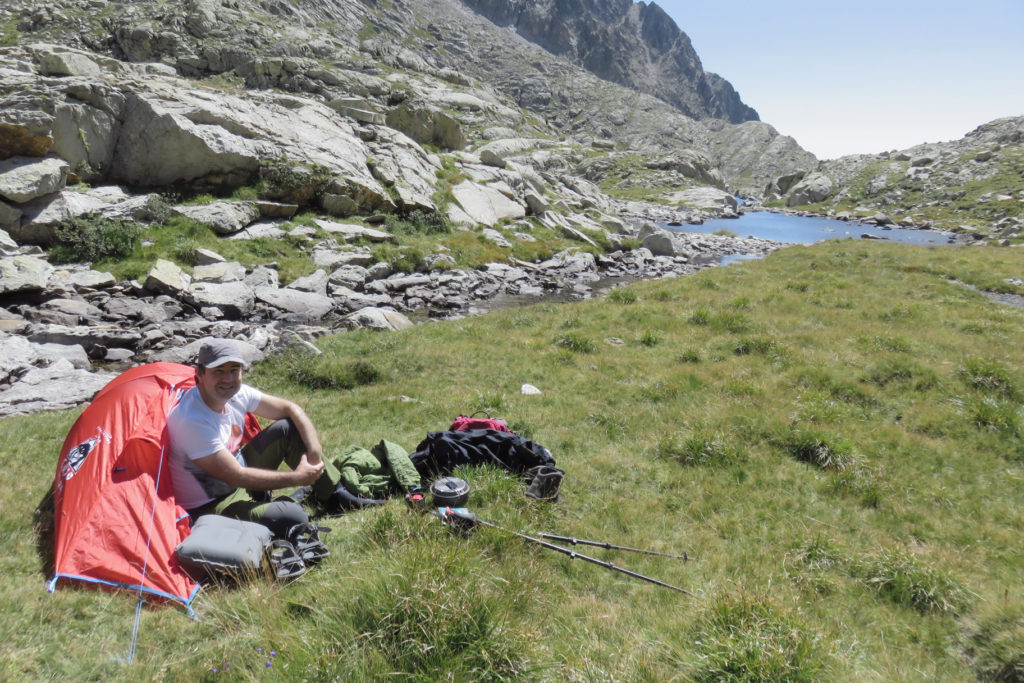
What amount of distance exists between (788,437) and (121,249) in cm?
2442

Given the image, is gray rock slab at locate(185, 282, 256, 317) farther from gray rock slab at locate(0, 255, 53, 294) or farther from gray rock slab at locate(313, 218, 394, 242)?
gray rock slab at locate(313, 218, 394, 242)

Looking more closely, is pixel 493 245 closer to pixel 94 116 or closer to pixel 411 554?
pixel 94 116

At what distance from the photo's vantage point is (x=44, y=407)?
34.0 ft

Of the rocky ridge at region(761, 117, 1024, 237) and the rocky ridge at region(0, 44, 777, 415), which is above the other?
the rocky ridge at region(761, 117, 1024, 237)

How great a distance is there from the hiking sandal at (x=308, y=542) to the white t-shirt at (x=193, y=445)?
43.8 inches

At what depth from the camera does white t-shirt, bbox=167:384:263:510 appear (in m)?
5.37

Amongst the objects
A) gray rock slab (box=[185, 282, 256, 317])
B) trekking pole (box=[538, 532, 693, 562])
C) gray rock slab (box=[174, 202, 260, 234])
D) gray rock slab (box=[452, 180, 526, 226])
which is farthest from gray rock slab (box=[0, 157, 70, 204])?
trekking pole (box=[538, 532, 693, 562])

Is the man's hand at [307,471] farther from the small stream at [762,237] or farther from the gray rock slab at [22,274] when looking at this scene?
the gray rock slab at [22,274]

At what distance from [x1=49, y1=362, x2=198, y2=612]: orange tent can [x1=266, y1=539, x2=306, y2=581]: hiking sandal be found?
67 centimetres

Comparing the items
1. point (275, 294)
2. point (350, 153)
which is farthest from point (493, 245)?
point (275, 294)

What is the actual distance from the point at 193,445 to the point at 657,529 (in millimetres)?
5578

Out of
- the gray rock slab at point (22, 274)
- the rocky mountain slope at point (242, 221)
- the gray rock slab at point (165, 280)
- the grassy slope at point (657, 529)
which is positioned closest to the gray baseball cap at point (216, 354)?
the grassy slope at point (657, 529)

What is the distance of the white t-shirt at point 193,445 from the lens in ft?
17.6

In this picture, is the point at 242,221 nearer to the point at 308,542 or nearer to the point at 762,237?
the point at 308,542
